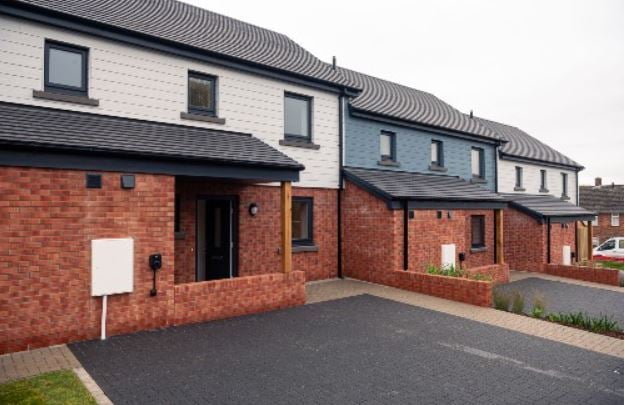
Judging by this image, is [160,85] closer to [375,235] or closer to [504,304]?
[375,235]

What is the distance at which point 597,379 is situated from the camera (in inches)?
239

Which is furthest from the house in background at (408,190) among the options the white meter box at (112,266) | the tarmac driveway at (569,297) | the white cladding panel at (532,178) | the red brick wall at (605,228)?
the red brick wall at (605,228)

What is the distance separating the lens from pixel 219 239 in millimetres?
11602

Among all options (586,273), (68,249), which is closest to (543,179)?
(586,273)

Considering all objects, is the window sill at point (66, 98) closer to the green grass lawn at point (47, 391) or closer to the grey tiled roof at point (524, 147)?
the green grass lawn at point (47, 391)

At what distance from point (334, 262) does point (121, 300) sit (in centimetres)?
733

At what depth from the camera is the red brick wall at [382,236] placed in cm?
1271

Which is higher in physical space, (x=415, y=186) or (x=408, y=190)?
(x=415, y=186)

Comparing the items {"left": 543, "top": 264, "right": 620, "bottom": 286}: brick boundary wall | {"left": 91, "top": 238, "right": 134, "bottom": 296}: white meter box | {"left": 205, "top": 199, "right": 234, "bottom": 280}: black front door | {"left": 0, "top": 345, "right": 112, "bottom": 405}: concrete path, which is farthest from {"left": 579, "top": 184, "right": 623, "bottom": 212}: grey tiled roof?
{"left": 0, "top": 345, "right": 112, "bottom": 405}: concrete path

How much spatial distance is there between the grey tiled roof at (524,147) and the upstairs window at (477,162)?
6.73ft

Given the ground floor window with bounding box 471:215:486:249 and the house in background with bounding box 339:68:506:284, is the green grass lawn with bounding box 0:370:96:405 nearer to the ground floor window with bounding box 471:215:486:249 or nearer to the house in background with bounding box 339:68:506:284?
the house in background with bounding box 339:68:506:284

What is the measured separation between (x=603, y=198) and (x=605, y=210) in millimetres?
1980

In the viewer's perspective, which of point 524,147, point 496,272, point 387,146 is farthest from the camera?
point 524,147

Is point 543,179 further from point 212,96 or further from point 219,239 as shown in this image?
point 212,96
